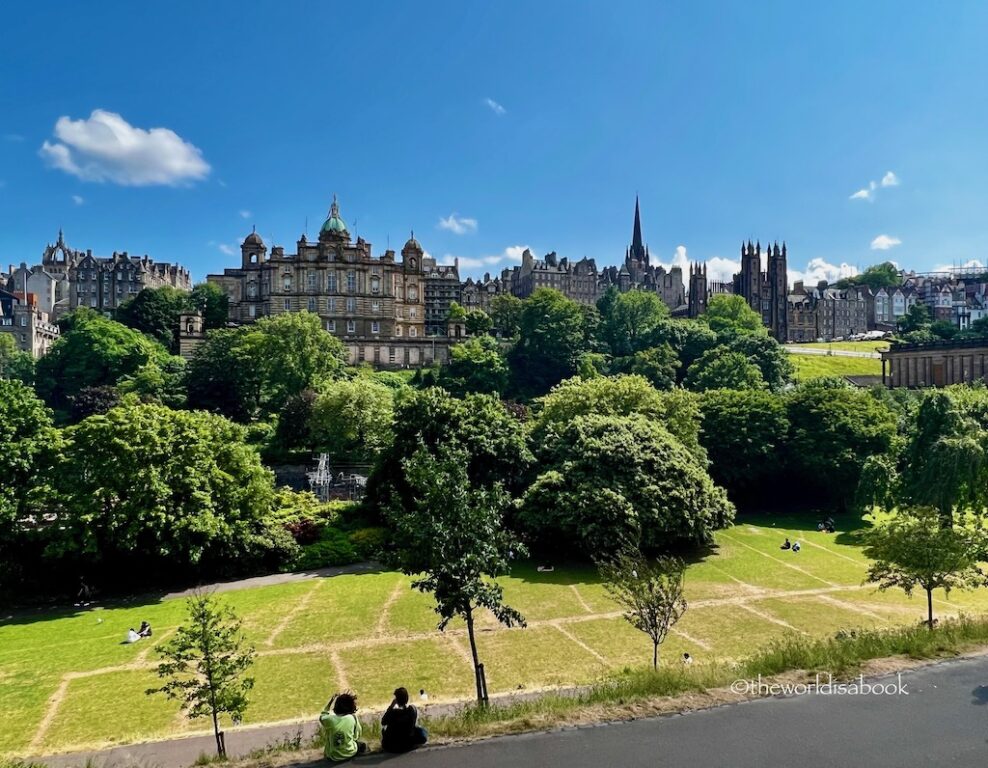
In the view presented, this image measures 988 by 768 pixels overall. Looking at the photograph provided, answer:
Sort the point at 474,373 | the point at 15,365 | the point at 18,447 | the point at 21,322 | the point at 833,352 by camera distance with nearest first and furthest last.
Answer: the point at 18,447 < the point at 474,373 < the point at 15,365 < the point at 21,322 < the point at 833,352

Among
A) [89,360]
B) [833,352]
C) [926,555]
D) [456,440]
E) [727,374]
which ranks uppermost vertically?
[833,352]

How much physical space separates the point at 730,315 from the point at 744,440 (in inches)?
2734

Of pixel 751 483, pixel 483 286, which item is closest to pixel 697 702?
pixel 751 483

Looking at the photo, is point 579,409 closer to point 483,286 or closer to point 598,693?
point 598,693

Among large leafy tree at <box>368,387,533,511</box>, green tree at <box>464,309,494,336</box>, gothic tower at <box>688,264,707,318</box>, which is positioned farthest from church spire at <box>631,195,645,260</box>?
large leafy tree at <box>368,387,533,511</box>

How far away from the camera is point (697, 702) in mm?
11516

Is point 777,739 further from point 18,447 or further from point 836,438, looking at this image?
point 836,438

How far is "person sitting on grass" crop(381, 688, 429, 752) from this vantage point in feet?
33.9

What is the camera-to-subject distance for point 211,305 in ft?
294

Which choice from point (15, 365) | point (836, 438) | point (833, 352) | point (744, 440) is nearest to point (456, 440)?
point (744, 440)

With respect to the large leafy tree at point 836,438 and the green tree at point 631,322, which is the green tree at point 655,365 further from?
the large leafy tree at point 836,438

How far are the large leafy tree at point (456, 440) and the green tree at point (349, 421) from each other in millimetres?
11905

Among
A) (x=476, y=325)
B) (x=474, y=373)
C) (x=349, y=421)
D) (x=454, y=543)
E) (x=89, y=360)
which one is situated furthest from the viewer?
(x=476, y=325)

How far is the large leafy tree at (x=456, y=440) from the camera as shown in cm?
3478
